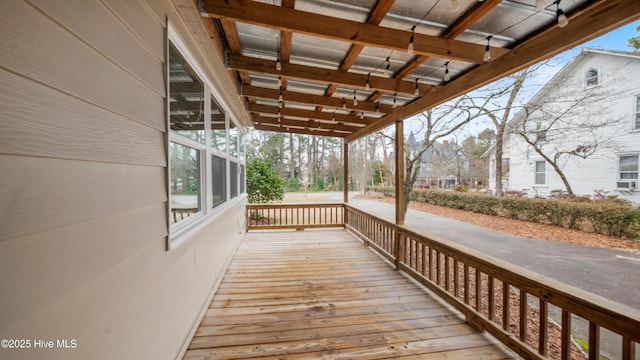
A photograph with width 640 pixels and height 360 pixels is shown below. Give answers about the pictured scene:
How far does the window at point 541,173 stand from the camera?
9.19 metres

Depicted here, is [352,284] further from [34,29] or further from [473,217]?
[473,217]

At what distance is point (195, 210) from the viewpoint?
2.22 m

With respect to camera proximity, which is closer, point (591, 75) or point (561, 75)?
point (561, 75)

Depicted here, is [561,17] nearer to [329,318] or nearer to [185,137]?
[185,137]

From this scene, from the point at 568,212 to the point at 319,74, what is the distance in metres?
7.59

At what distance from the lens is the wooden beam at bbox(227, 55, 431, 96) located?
2.55 m

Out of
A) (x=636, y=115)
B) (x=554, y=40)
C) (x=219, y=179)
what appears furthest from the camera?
(x=636, y=115)

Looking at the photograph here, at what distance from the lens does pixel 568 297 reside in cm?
146

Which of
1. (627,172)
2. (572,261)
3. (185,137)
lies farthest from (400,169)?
(627,172)

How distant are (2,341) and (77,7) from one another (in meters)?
1.07

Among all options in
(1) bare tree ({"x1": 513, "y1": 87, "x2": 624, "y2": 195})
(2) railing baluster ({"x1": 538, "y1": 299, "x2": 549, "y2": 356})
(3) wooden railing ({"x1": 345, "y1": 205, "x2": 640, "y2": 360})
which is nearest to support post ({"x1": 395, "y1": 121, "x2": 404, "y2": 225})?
(3) wooden railing ({"x1": 345, "y1": 205, "x2": 640, "y2": 360})

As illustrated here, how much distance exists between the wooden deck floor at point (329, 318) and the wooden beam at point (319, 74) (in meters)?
2.57

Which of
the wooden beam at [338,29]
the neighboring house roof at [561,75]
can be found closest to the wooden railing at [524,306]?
the wooden beam at [338,29]

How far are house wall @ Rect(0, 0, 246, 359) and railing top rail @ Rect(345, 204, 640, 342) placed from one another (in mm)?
2555
